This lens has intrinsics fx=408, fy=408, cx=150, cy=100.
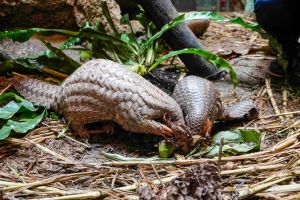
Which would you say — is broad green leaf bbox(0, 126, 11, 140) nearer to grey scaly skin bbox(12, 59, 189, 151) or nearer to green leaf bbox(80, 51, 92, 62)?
grey scaly skin bbox(12, 59, 189, 151)

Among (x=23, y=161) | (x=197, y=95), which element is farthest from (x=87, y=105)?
(x=197, y=95)

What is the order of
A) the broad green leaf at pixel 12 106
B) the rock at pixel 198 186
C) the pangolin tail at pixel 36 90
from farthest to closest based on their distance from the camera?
the pangolin tail at pixel 36 90
the broad green leaf at pixel 12 106
the rock at pixel 198 186

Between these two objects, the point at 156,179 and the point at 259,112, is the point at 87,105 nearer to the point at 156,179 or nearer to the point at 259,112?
the point at 156,179

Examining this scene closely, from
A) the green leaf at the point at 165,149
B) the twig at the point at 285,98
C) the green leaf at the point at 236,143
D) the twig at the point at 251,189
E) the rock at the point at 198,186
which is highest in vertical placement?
the rock at the point at 198,186

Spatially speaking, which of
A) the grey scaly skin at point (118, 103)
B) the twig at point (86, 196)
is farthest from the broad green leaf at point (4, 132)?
the twig at point (86, 196)

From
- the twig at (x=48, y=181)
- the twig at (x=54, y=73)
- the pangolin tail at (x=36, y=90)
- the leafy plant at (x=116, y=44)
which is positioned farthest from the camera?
the twig at (x=54, y=73)

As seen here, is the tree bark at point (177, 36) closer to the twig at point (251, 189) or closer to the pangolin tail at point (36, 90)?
the pangolin tail at point (36, 90)
